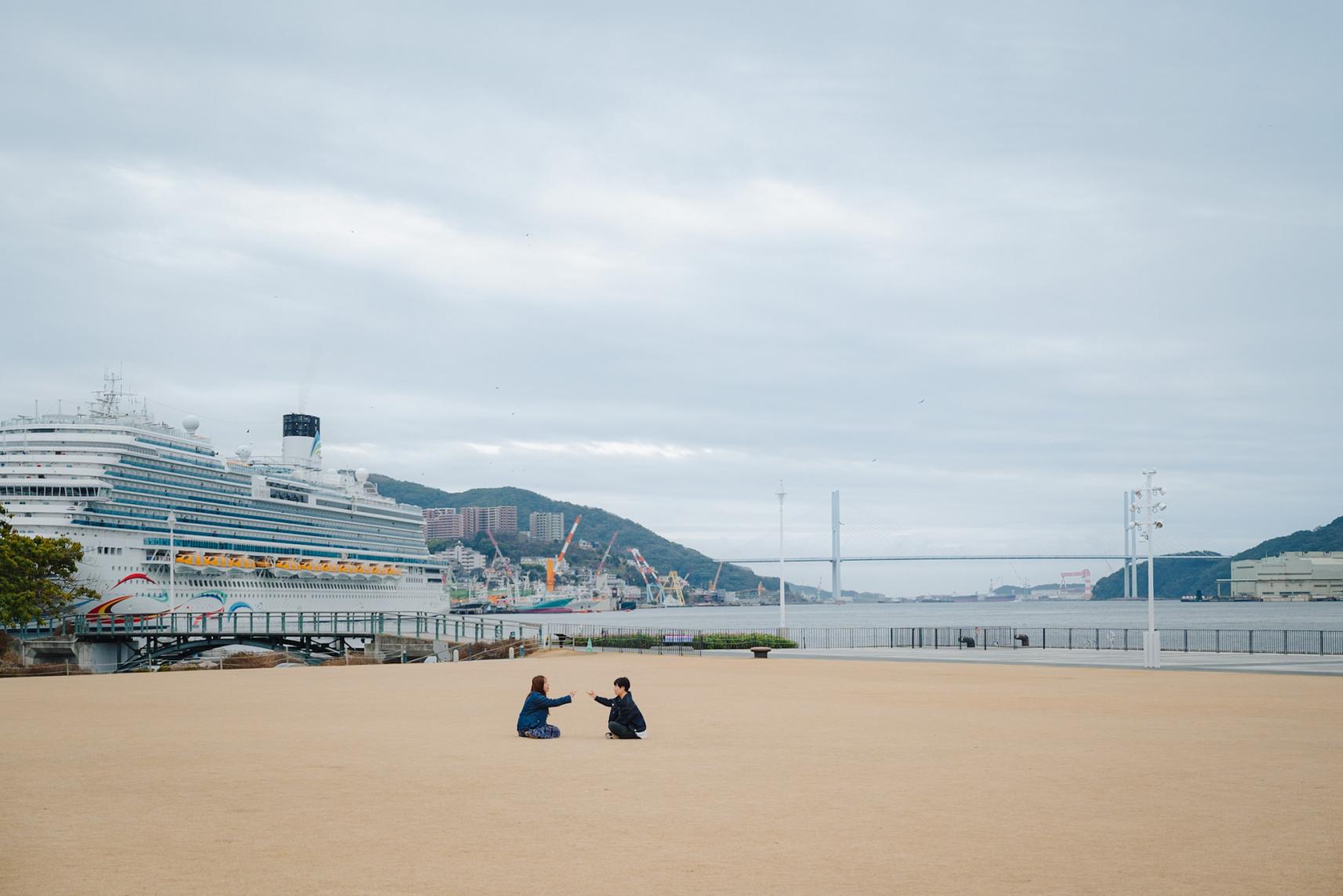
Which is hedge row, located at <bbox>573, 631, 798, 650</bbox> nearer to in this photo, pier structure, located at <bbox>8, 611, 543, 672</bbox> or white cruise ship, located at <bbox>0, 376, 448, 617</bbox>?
pier structure, located at <bbox>8, 611, 543, 672</bbox>

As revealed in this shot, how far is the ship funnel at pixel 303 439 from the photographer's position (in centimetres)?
10950

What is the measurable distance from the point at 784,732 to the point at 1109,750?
4292 millimetres

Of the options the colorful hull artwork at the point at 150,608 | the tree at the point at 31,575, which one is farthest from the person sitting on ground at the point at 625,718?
the colorful hull artwork at the point at 150,608

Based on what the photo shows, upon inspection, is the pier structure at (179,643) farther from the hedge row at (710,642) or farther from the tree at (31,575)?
the hedge row at (710,642)

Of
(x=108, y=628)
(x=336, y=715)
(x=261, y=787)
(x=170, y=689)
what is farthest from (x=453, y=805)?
(x=108, y=628)

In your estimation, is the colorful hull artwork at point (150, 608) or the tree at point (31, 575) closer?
the tree at point (31, 575)

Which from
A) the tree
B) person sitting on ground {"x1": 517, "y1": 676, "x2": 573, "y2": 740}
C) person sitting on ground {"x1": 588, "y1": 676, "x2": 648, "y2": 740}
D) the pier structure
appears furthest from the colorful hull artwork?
person sitting on ground {"x1": 588, "y1": 676, "x2": 648, "y2": 740}

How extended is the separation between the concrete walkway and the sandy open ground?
1206cm

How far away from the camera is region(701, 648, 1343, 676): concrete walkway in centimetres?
3191

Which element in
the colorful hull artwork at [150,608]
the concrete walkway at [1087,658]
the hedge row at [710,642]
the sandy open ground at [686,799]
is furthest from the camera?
the colorful hull artwork at [150,608]

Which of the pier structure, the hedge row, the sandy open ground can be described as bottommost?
the pier structure

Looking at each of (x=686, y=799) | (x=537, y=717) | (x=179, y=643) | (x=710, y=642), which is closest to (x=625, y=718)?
(x=537, y=717)

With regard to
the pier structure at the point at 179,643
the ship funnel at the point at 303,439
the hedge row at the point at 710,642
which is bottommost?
the pier structure at the point at 179,643

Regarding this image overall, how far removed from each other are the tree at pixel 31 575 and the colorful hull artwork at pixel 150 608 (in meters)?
4.55
